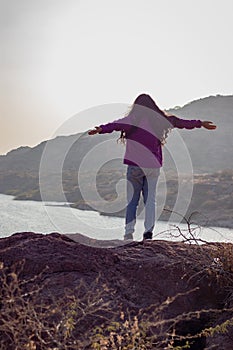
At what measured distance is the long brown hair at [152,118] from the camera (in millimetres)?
6156

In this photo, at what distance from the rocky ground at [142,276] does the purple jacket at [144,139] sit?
1801mm

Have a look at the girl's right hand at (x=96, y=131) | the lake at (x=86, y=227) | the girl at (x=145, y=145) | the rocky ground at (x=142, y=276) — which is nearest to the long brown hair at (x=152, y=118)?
the girl at (x=145, y=145)

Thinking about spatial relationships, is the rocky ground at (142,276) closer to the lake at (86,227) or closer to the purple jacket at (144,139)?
the lake at (86,227)

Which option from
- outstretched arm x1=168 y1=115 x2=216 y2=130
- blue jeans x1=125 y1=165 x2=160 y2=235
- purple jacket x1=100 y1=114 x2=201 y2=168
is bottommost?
blue jeans x1=125 y1=165 x2=160 y2=235

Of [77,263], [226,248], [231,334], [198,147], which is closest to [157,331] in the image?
[231,334]

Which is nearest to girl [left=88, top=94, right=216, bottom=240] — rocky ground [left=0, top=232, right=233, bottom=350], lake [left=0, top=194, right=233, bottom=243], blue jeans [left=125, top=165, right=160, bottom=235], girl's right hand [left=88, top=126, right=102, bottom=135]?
blue jeans [left=125, top=165, right=160, bottom=235]

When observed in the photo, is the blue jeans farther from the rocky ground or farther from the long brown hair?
the rocky ground

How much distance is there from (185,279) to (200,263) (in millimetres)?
158

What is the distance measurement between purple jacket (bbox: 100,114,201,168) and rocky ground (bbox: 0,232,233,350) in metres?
1.80

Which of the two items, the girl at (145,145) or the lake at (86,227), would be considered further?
the lake at (86,227)

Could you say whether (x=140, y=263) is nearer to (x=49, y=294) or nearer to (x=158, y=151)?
(x=49, y=294)

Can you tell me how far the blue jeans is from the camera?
19.7ft

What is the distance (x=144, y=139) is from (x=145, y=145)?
0.07m

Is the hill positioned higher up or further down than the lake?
higher up
